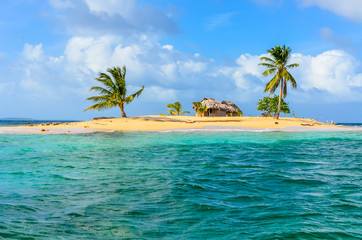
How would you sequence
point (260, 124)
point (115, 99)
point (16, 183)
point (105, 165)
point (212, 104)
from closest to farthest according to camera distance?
point (16, 183) < point (105, 165) < point (260, 124) < point (115, 99) < point (212, 104)

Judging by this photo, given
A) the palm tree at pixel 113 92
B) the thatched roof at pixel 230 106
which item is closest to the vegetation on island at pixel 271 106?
the thatched roof at pixel 230 106

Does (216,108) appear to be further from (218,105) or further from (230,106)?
(230,106)

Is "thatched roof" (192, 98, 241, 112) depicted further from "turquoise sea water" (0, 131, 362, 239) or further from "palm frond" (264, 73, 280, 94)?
"turquoise sea water" (0, 131, 362, 239)

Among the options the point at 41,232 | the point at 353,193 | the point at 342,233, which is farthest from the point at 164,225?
the point at 353,193

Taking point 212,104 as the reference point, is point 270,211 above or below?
below

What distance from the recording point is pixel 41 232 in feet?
13.0

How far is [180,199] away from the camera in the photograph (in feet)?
18.4

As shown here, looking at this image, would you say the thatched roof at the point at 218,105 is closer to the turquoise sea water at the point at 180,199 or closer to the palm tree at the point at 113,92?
the palm tree at the point at 113,92

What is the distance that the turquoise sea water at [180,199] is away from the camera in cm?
405

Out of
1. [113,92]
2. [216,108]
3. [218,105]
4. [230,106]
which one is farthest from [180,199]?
[230,106]

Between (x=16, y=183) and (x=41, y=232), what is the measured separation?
364 centimetres

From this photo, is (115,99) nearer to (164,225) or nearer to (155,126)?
(155,126)

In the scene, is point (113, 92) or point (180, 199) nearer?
point (180, 199)

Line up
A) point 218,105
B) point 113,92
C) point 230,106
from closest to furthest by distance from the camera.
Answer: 1. point 113,92
2. point 218,105
3. point 230,106
